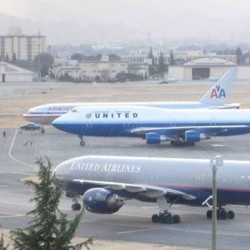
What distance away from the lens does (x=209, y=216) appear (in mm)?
52156

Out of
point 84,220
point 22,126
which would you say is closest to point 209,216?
point 84,220

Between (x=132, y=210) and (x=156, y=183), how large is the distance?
14.8ft

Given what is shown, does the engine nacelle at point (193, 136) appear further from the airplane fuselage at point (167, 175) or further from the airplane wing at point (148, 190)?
the airplane wing at point (148, 190)

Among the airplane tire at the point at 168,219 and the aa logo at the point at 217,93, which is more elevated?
the aa logo at the point at 217,93

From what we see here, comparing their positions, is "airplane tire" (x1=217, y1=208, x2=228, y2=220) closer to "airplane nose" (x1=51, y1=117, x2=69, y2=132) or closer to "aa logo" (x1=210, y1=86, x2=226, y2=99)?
"airplane nose" (x1=51, y1=117, x2=69, y2=132)

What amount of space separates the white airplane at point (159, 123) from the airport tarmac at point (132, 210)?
3.35 feet

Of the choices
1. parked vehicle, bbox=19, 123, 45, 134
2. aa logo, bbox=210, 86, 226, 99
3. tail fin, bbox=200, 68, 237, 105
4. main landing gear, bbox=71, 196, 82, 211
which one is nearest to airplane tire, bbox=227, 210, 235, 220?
main landing gear, bbox=71, 196, 82, 211

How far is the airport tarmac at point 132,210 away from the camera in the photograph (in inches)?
1861

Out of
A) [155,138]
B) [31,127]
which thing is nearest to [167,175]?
[155,138]

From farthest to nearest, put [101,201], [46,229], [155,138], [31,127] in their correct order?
[31,127]
[155,138]
[101,201]
[46,229]

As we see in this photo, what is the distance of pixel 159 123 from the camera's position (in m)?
91.3

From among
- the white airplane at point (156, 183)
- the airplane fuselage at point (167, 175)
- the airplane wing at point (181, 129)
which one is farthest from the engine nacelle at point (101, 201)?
the airplane wing at point (181, 129)

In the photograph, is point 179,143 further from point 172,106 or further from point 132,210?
point 132,210

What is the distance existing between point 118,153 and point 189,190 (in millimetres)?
35047
